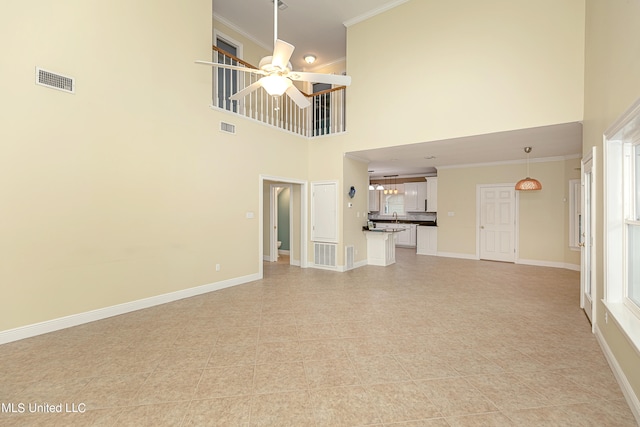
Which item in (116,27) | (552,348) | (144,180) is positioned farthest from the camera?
(144,180)

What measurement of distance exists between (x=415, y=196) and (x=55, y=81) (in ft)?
31.2

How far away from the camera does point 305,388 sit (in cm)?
221

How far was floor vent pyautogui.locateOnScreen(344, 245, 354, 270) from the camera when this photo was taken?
21.1ft

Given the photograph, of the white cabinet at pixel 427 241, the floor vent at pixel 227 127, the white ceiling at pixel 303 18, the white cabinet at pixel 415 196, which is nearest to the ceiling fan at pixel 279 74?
the floor vent at pixel 227 127

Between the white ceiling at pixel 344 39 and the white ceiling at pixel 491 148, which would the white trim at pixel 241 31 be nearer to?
the white ceiling at pixel 344 39

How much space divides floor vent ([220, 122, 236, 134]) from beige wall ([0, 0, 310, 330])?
0.10 meters

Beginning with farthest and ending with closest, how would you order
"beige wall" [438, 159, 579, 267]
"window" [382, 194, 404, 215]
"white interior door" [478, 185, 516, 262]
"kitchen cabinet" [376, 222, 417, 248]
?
"window" [382, 194, 404, 215]
"kitchen cabinet" [376, 222, 417, 248]
"white interior door" [478, 185, 516, 262]
"beige wall" [438, 159, 579, 267]

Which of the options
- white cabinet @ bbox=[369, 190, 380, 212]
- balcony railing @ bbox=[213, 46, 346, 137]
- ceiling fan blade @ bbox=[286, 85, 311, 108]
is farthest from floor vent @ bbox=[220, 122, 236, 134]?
white cabinet @ bbox=[369, 190, 380, 212]

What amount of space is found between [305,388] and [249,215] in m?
3.63

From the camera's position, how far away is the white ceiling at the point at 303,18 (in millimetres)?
5648

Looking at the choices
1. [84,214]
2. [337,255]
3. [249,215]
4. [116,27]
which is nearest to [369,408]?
[84,214]

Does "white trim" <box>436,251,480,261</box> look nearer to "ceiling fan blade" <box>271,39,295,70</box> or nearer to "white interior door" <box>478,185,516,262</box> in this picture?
"white interior door" <box>478,185,516,262</box>

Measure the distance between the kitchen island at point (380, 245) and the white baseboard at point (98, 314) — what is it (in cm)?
350

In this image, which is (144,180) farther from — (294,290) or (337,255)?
(337,255)
